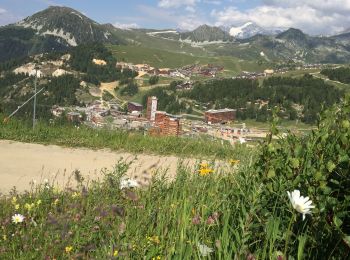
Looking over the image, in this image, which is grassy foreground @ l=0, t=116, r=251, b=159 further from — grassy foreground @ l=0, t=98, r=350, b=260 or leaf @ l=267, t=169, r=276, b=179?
leaf @ l=267, t=169, r=276, b=179

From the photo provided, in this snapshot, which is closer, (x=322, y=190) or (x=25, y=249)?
(x=322, y=190)

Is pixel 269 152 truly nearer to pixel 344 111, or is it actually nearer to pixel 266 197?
pixel 266 197

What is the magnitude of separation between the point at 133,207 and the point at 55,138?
8247 mm

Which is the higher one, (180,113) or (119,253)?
(119,253)

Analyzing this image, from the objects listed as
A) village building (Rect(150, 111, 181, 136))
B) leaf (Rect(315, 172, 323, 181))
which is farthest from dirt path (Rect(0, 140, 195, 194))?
leaf (Rect(315, 172, 323, 181))

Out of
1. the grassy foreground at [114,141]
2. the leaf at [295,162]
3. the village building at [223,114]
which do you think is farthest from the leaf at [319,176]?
the village building at [223,114]

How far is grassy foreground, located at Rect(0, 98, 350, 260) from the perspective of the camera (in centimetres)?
287

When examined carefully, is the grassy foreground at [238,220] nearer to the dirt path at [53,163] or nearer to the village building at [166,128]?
the dirt path at [53,163]

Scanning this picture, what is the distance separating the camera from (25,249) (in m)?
3.70

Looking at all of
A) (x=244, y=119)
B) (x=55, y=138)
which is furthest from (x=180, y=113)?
(x=55, y=138)

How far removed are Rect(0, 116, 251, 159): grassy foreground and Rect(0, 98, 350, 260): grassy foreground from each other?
6.70 meters

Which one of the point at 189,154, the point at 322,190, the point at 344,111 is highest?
the point at 344,111

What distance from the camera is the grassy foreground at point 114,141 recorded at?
1165cm

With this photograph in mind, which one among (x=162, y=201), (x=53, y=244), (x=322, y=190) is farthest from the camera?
(x=162, y=201)
